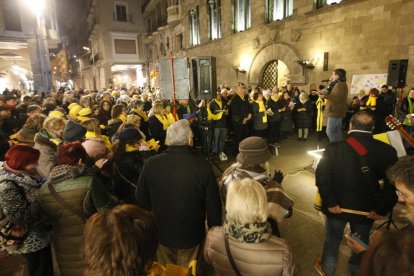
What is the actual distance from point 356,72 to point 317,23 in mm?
2824

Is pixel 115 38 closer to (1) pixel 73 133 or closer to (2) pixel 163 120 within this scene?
(2) pixel 163 120

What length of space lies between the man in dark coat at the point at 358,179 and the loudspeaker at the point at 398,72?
6.62 metres

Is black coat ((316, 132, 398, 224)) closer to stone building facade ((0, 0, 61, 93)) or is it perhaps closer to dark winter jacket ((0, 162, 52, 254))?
dark winter jacket ((0, 162, 52, 254))

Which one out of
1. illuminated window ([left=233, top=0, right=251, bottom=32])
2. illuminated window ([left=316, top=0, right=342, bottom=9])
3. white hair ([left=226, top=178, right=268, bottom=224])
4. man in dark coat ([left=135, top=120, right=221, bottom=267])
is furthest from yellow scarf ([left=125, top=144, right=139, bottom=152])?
illuminated window ([left=233, top=0, right=251, bottom=32])

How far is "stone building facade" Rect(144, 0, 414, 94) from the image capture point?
8.76m

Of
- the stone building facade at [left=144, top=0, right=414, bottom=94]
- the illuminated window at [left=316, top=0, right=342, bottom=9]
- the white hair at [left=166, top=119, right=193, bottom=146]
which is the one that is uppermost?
the illuminated window at [left=316, top=0, right=342, bottom=9]

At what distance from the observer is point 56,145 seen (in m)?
3.93

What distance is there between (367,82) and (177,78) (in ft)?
25.3

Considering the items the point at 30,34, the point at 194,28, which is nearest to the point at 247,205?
the point at 30,34

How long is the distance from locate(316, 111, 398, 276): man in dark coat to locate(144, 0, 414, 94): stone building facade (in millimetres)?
8090

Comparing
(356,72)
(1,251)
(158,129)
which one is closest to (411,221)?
(1,251)

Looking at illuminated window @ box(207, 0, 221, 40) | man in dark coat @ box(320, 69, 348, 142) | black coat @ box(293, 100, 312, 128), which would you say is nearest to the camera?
man in dark coat @ box(320, 69, 348, 142)

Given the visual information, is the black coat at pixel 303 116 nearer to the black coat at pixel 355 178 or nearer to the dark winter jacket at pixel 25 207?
the black coat at pixel 355 178

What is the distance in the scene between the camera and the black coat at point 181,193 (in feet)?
7.87
